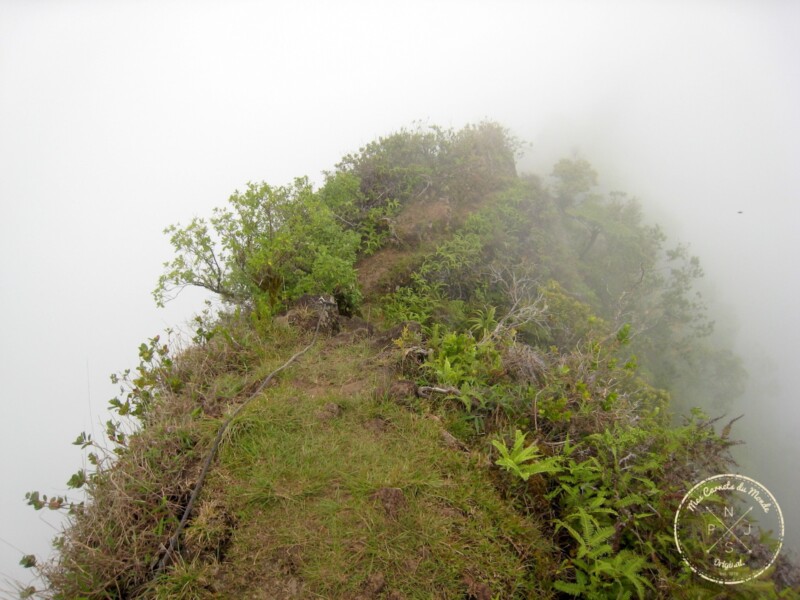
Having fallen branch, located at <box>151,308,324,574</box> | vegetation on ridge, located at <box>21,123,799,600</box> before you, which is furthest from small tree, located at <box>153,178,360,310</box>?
fallen branch, located at <box>151,308,324,574</box>

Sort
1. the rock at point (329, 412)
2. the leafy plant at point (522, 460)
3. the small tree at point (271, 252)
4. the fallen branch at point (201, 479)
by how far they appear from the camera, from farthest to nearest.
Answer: the small tree at point (271, 252) < the rock at point (329, 412) < the leafy plant at point (522, 460) < the fallen branch at point (201, 479)

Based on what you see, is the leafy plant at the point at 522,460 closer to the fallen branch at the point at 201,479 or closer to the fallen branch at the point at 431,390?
the fallen branch at the point at 431,390

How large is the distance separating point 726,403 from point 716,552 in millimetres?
22589

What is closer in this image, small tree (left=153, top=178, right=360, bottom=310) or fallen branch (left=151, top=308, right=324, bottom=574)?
fallen branch (left=151, top=308, right=324, bottom=574)

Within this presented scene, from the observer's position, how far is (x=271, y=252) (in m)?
6.74

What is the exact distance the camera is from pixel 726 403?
68.4ft

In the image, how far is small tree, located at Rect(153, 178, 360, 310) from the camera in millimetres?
6844

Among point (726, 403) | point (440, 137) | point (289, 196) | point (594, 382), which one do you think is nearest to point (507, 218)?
point (440, 137)

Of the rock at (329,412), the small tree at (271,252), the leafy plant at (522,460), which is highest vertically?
the small tree at (271,252)

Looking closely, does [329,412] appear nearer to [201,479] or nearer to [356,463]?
[356,463]

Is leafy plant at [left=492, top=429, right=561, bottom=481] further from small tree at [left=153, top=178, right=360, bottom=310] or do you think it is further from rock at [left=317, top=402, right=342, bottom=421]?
small tree at [left=153, top=178, right=360, bottom=310]

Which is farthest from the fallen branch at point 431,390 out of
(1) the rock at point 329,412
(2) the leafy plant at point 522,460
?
(1) the rock at point 329,412

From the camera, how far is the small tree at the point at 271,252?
269 inches

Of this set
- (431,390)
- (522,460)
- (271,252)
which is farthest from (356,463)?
(271,252)
